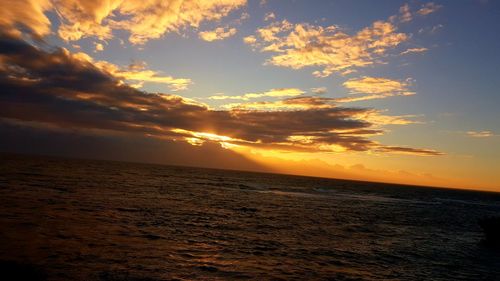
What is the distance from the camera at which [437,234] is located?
147ft

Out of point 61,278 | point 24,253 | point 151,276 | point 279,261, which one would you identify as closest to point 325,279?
point 279,261

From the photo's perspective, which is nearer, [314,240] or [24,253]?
[24,253]

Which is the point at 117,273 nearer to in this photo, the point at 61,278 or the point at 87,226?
the point at 61,278

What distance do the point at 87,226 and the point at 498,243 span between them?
1632 inches

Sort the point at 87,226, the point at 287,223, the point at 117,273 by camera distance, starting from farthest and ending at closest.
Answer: the point at 287,223 → the point at 87,226 → the point at 117,273

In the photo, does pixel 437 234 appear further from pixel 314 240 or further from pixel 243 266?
pixel 243 266

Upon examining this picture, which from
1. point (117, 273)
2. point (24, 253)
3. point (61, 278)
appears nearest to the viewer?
point (61, 278)

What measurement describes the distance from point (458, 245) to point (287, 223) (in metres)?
18.1

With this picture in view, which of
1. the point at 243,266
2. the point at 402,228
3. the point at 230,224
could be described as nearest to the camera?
the point at 243,266

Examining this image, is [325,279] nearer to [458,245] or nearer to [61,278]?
[61,278]

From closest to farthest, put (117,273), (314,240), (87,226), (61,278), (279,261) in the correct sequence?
(61,278), (117,273), (279,261), (87,226), (314,240)

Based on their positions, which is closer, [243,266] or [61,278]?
[61,278]

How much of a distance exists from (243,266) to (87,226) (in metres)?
14.6

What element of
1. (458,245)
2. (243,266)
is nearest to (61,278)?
(243,266)
